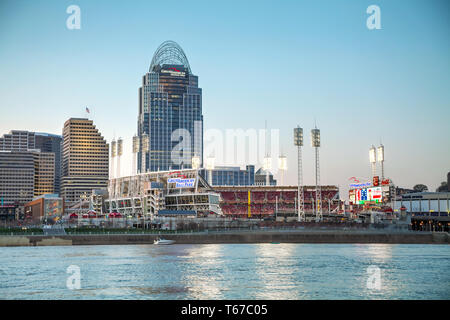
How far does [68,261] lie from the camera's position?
309 ft

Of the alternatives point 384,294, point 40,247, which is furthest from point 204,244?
point 384,294

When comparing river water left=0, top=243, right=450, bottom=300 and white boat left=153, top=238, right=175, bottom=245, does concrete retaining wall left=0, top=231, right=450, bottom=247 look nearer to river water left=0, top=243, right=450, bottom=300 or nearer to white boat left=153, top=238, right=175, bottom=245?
white boat left=153, top=238, right=175, bottom=245

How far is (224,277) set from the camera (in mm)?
72875

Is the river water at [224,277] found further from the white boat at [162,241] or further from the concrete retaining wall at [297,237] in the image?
the concrete retaining wall at [297,237]

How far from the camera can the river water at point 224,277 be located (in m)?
59.5

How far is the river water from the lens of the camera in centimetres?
5953

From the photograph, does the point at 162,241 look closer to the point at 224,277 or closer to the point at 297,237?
the point at 297,237

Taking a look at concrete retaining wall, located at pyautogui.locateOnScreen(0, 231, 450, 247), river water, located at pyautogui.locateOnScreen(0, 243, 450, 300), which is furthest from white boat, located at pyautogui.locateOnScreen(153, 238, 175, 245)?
river water, located at pyautogui.locateOnScreen(0, 243, 450, 300)

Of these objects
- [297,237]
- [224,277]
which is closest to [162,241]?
[297,237]

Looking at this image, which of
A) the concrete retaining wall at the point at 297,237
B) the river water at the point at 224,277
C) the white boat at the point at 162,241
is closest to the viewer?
the river water at the point at 224,277

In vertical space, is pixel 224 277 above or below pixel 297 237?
below

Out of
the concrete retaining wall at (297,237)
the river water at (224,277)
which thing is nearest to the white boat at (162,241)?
the concrete retaining wall at (297,237)
